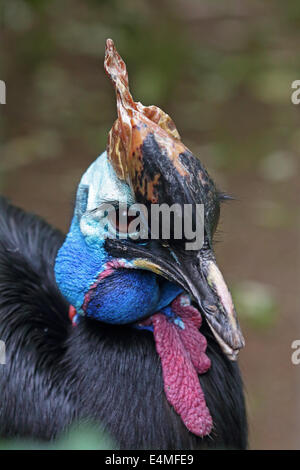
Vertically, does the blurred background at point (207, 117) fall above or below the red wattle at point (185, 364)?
above

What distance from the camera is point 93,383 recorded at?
1750 mm

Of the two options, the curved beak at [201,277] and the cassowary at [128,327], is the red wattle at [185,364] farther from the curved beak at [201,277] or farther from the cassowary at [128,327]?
the curved beak at [201,277]

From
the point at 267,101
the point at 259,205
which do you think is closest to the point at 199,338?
the point at 259,205

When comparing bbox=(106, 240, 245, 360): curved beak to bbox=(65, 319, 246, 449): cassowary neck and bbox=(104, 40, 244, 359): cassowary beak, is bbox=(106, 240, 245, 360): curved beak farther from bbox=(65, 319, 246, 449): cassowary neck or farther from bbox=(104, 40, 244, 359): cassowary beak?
bbox=(65, 319, 246, 449): cassowary neck

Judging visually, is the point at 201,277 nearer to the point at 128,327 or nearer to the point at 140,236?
the point at 140,236

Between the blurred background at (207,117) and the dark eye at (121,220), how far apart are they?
1411mm

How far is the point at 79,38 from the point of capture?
212 inches

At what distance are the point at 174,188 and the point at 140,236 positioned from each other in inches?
6.9

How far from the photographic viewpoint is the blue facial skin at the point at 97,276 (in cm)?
168

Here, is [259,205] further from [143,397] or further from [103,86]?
[143,397]
